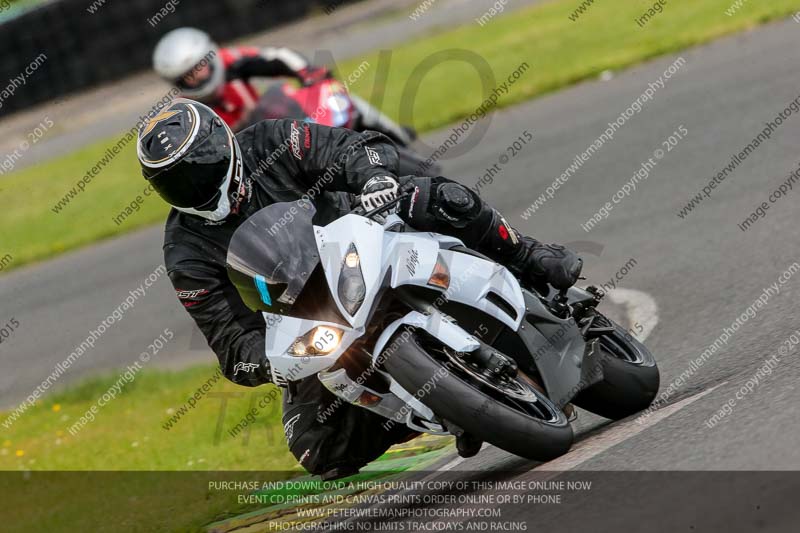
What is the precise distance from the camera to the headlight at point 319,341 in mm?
4254

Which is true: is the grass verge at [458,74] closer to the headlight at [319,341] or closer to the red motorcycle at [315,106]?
the red motorcycle at [315,106]

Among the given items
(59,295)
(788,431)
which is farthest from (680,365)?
(59,295)

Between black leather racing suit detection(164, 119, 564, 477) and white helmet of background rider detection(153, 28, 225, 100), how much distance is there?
4184mm

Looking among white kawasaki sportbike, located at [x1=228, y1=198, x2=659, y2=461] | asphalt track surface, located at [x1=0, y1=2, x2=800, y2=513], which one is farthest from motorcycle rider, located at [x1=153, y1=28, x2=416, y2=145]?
white kawasaki sportbike, located at [x1=228, y1=198, x2=659, y2=461]

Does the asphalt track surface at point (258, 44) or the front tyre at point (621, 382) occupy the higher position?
the front tyre at point (621, 382)

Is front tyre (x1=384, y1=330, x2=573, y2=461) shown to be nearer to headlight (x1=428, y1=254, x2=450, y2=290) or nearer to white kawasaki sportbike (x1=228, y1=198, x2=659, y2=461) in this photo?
white kawasaki sportbike (x1=228, y1=198, x2=659, y2=461)

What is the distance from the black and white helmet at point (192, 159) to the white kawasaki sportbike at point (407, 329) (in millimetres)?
531

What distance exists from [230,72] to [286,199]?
179 inches

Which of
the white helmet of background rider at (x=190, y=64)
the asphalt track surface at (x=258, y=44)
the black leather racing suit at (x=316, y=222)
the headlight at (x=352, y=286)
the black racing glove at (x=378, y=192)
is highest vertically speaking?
the black racing glove at (x=378, y=192)

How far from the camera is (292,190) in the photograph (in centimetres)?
543

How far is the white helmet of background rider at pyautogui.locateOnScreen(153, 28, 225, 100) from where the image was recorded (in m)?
9.37

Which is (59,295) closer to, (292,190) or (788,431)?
(292,190)

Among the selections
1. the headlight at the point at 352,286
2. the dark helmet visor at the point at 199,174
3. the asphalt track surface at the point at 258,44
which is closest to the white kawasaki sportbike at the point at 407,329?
the headlight at the point at 352,286

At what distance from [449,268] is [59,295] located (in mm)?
7409
